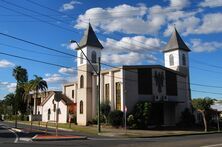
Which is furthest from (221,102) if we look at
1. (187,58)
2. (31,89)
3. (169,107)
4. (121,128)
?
(31,89)

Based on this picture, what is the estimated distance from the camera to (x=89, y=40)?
181ft

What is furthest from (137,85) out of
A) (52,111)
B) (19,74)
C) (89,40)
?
(19,74)

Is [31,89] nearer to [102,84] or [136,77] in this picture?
[102,84]

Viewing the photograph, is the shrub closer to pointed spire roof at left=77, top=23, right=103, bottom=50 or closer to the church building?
the church building

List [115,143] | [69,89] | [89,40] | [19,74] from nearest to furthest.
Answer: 1. [115,143]
2. [89,40]
3. [69,89]
4. [19,74]

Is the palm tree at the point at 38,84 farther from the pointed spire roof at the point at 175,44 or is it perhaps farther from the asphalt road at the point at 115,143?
the asphalt road at the point at 115,143

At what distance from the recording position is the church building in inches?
1813

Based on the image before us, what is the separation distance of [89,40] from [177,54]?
1560 centimetres

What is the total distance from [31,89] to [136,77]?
34855 millimetres

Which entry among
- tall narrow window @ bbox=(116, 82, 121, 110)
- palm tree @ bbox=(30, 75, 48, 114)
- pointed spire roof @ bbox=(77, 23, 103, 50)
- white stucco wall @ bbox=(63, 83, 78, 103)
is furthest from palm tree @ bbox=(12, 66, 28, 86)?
tall narrow window @ bbox=(116, 82, 121, 110)

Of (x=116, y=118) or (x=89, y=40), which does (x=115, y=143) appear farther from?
(x=89, y=40)

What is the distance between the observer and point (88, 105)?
51719 millimetres

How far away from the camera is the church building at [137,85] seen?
151 ft

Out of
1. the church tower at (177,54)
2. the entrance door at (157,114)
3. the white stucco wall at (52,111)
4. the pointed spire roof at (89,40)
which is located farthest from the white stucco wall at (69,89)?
the entrance door at (157,114)
